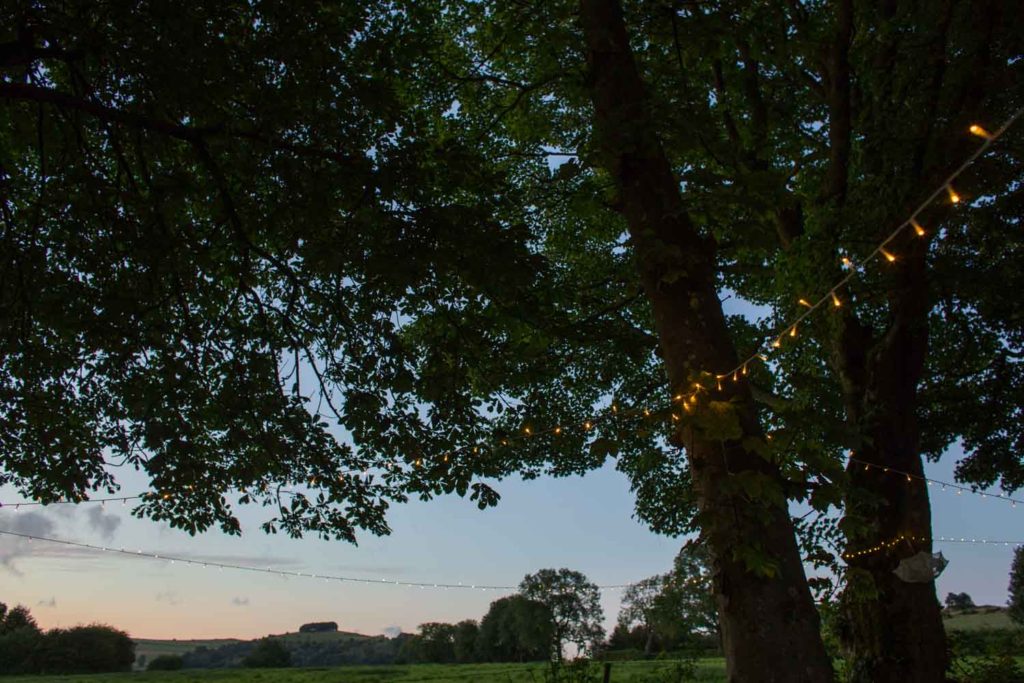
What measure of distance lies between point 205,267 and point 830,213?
6.70 meters

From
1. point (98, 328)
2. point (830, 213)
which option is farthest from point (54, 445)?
point (830, 213)

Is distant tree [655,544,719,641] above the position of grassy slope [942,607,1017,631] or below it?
above

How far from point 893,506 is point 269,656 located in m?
28.9

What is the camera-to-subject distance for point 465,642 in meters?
35.7

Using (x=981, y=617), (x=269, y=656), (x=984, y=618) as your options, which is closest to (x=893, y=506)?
(x=269, y=656)

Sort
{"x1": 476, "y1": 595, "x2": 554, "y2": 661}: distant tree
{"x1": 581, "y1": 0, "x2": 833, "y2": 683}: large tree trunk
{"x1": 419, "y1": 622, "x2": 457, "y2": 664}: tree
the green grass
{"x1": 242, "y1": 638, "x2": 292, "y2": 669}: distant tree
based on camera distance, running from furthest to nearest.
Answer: {"x1": 419, "y1": 622, "x2": 457, "y2": 664}: tree → {"x1": 476, "y1": 595, "x2": 554, "y2": 661}: distant tree → {"x1": 242, "y1": 638, "x2": 292, "y2": 669}: distant tree → the green grass → {"x1": 581, "y1": 0, "x2": 833, "y2": 683}: large tree trunk

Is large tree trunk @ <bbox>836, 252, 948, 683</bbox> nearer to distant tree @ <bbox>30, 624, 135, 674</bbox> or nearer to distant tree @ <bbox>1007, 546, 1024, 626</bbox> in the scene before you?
distant tree @ <bbox>30, 624, 135, 674</bbox>

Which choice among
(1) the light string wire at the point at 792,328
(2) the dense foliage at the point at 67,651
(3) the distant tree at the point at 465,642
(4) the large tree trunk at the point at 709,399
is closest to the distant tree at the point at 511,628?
(3) the distant tree at the point at 465,642

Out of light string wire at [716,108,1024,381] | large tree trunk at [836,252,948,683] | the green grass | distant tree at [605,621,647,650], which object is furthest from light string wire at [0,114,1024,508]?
distant tree at [605,621,647,650]

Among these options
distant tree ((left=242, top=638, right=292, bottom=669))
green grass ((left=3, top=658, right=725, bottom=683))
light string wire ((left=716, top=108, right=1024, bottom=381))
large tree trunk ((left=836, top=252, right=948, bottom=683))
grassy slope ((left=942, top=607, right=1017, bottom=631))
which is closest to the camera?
light string wire ((left=716, top=108, right=1024, bottom=381))

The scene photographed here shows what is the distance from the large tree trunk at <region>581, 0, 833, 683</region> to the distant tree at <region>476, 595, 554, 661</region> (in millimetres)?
30894

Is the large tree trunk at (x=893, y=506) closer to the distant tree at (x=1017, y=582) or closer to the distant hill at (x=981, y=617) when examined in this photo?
the distant hill at (x=981, y=617)

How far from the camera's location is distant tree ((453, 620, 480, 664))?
34969 millimetres

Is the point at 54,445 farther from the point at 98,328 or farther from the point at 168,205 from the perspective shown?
the point at 168,205
